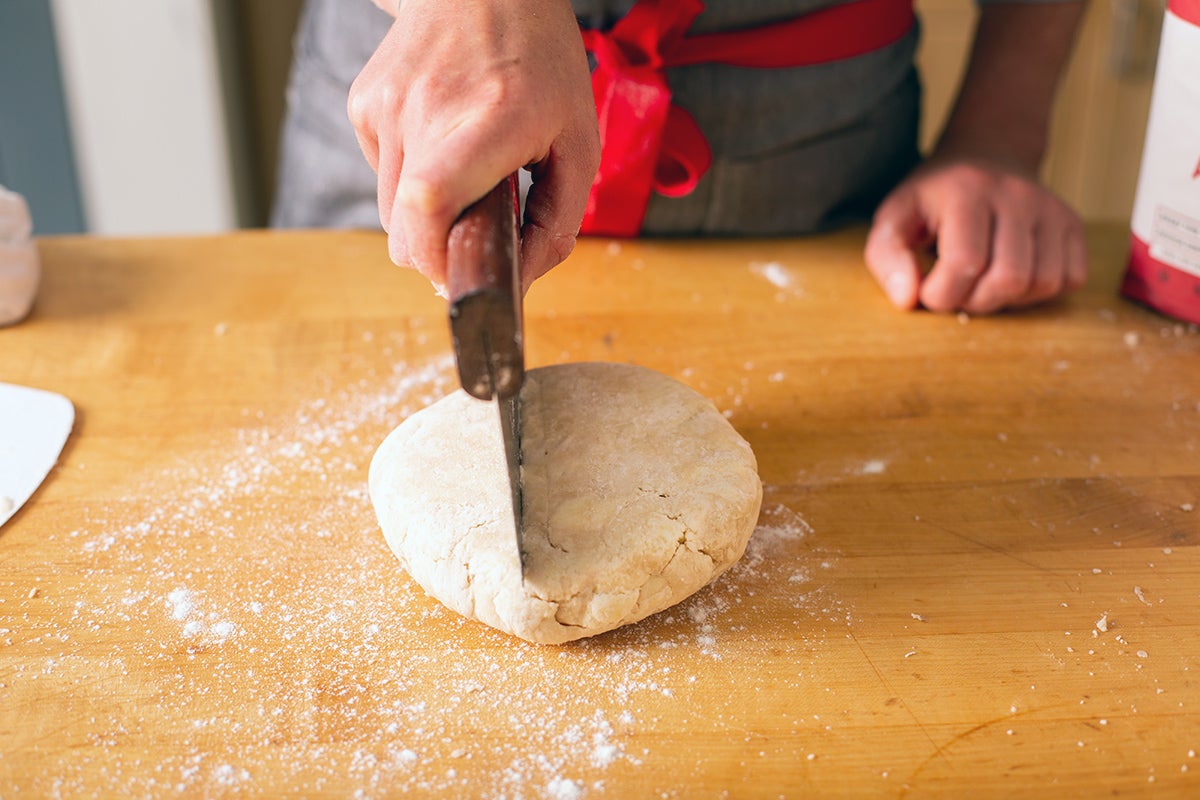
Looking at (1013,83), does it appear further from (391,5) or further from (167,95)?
(167,95)

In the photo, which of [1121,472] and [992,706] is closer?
[992,706]

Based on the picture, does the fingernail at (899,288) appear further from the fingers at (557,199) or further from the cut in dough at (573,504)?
the fingers at (557,199)

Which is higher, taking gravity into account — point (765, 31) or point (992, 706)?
point (765, 31)

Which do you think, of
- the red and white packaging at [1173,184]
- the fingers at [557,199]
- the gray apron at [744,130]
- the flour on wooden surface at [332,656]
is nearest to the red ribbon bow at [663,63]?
the gray apron at [744,130]

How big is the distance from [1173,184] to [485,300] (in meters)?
0.91

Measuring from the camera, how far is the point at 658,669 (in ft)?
2.66

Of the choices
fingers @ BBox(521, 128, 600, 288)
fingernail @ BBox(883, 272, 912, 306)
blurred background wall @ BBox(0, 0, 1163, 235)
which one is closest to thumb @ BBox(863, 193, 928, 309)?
fingernail @ BBox(883, 272, 912, 306)

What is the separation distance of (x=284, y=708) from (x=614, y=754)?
0.25m

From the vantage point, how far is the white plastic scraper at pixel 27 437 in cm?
99

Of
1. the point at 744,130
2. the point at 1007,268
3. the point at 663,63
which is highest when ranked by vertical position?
the point at 663,63

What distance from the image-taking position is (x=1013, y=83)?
1449 millimetres

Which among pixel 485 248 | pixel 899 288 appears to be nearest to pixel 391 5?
pixel 485 248

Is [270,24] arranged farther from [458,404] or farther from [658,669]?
[658,669]

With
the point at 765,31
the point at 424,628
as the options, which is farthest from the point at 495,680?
the point at 765,31
